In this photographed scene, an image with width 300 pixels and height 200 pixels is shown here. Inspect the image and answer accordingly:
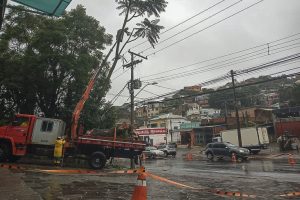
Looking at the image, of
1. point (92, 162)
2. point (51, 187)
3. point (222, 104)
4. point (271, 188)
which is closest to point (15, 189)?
point (51, 187)

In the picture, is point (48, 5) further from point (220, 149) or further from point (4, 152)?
point (220, 149)

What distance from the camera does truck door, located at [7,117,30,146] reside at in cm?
1947

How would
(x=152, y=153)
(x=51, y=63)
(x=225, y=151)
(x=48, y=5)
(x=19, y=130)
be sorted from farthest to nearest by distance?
1. (x=152, y=153)
2. (x=225, y=151)
3. (x=51, y=63)
4. (x=19, y=130)
5. (x=48, y=5)

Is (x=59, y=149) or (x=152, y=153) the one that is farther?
(x=152, y=153)

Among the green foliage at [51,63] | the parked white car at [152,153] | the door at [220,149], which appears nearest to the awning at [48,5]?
the green foliage at [51,63]

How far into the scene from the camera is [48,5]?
321 inches

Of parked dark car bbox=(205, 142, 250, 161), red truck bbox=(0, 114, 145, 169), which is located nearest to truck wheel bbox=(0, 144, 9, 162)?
red truck bbox=(0, 114, 145, 169)

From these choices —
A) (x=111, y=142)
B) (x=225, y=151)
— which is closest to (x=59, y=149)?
(x=111, y=142)

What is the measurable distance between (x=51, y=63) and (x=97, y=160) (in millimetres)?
10372

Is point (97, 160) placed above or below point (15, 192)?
above

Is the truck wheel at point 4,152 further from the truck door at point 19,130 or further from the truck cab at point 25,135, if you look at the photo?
the truck door at point 19,130

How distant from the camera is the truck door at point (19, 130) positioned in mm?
19469

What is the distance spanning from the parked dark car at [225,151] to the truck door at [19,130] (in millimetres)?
19693

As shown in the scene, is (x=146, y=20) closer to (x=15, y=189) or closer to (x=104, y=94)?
(x=104, y=94)
